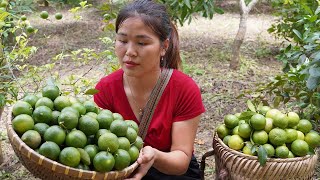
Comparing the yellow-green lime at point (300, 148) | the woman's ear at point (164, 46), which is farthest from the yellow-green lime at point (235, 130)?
the woman's ear at point (164, 46)

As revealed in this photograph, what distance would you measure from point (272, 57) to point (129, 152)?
16.6ft

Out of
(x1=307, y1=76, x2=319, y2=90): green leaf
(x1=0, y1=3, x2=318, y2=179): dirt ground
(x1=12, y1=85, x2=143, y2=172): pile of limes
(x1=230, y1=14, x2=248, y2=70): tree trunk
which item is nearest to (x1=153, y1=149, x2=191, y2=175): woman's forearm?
(x1=12, y1=85, x2=143, y2=172): pile of limes

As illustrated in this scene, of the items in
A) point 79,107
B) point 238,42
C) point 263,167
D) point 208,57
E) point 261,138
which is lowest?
point 208,57

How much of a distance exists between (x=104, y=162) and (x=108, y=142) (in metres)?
0.09

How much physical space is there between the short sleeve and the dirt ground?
4.30 feet

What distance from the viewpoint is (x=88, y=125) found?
1.70m

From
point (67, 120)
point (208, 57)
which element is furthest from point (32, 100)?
point (208, 57)

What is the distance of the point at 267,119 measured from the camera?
2.43 metres

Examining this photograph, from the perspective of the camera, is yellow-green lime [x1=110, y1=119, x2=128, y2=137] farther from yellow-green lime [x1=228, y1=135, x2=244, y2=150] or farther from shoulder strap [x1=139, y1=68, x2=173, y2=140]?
yellow-green lime [x1=228, y1=135, x2=244, y2=150]

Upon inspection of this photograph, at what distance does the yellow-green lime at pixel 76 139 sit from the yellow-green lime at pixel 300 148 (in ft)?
4.11

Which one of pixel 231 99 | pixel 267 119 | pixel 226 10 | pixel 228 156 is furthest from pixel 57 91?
pixel 226 10

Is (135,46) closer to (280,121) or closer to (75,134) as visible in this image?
(75,134)

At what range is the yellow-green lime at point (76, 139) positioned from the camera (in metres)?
1.63

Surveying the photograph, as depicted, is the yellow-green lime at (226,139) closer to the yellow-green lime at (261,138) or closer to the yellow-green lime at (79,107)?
the yellow-green lime at (261,138)
